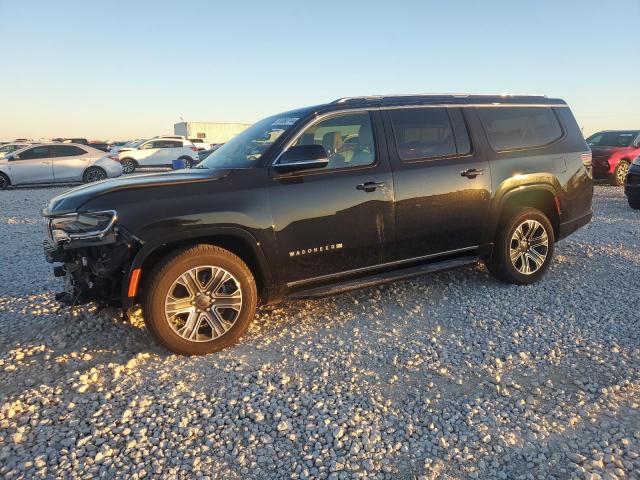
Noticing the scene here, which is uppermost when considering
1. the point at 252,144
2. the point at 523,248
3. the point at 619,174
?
Answer: the point at 252,144

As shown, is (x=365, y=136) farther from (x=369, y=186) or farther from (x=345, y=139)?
(x=369, y=186)

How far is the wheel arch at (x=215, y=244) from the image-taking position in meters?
3.17

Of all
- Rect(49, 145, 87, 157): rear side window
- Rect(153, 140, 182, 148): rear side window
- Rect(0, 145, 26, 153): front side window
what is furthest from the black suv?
Rect(153, 140, 182, 148): rear side window

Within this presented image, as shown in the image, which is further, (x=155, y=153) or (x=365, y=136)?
(x=155, y=153)

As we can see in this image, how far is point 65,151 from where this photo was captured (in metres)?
15.7

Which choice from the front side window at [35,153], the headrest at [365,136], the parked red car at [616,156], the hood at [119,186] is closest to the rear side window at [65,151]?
the front side window at [35,153]

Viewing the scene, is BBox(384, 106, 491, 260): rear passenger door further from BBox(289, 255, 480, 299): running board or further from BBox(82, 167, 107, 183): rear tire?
BBox(82, 167, 107, 183): rear tire

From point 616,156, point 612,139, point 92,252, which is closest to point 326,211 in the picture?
point 92,252

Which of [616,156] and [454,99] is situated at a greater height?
[454,99]

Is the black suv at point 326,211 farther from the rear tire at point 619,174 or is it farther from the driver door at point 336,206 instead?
the rear tire at point 619,174

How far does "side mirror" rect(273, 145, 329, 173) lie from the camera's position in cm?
351

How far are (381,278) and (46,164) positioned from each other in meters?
15.5

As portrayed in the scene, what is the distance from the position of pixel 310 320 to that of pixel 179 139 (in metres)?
20.0

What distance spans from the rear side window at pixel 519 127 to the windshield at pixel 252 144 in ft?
6.67
